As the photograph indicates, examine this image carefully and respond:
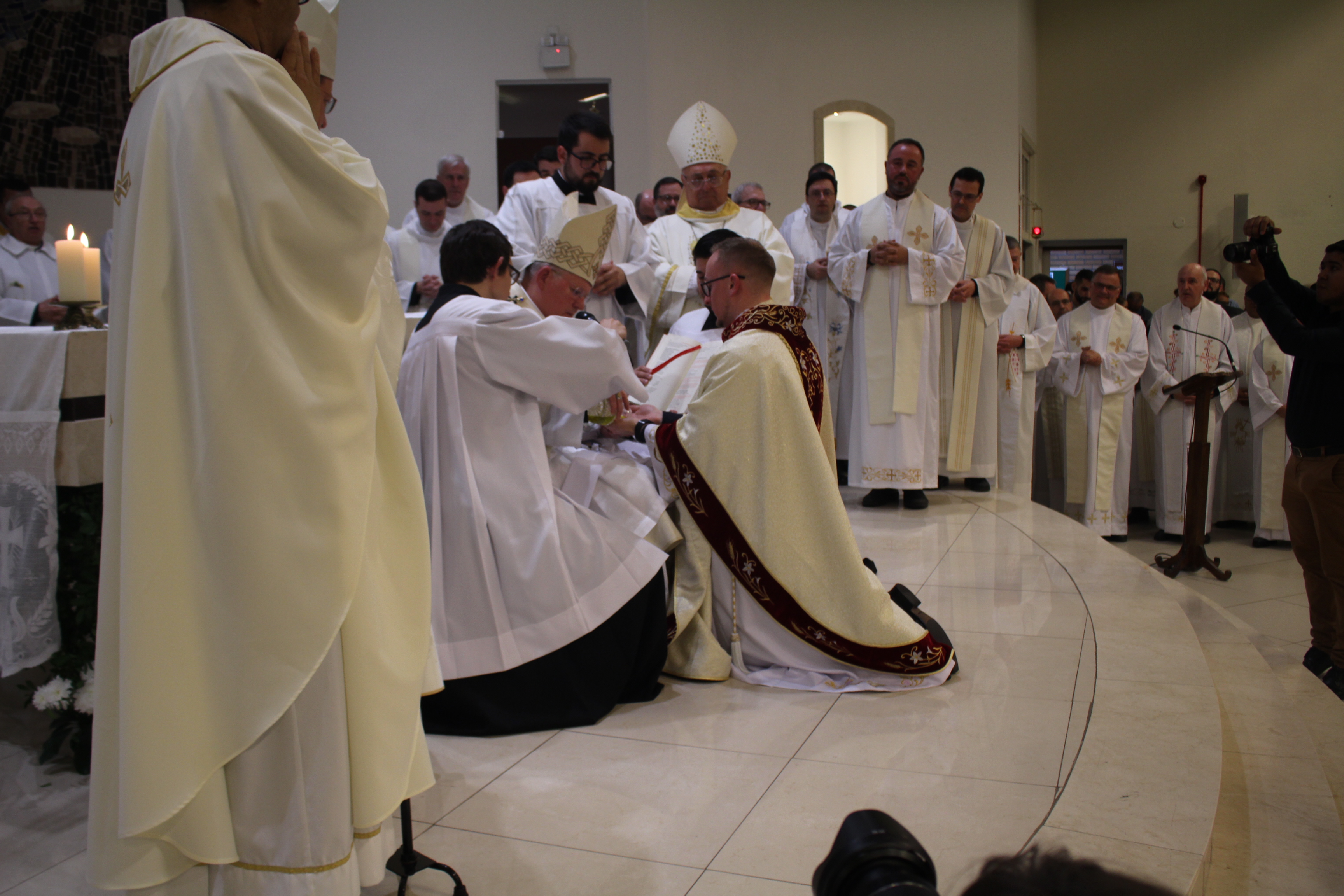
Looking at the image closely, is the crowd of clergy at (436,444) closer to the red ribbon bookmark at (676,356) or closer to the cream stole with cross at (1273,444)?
the red ribbon bookmark at (676,356)

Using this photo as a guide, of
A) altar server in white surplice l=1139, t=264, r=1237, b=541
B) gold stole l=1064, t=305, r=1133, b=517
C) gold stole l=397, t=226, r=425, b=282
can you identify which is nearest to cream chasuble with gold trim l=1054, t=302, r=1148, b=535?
gold stole l=1064, t=305, r=1133, b=517

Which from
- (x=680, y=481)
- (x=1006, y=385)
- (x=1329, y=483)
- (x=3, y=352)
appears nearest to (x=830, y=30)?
(x=1006, y=385)

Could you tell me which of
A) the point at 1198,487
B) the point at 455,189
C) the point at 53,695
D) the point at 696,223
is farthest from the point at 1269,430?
the point at 53,695

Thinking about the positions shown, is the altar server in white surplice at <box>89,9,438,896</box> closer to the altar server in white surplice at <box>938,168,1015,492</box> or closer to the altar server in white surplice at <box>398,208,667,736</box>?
the altar server in white surplice at <box>398,208,667,736</box>

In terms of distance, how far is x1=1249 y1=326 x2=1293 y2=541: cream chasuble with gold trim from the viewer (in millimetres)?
7434

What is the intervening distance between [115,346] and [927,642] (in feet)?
7.76

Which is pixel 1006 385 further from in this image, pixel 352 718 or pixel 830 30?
pixel 352 718

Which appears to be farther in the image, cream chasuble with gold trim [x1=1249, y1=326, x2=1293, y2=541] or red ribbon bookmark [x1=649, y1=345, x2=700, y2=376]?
cream chasuble with gold trim [x1=1249, y1=326, x2=1293, y2=541]

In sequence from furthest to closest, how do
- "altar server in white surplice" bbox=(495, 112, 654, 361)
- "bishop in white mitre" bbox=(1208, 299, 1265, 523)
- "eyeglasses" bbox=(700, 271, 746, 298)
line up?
"bishop in white mitre" bbox=(1208, 299, 1265, 523), "altar server in white surplice" bbox=(495, 112, 654, 361), "eyeglasses" bbox=(700, 271, 746, 298)

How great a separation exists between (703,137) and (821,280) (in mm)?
1325

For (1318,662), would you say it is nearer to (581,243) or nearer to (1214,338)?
(581,243)

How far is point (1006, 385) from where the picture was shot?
7.07 m

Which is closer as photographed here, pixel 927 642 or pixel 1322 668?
pixel 927 642

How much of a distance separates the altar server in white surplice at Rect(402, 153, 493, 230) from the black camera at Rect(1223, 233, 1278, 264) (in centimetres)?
428
